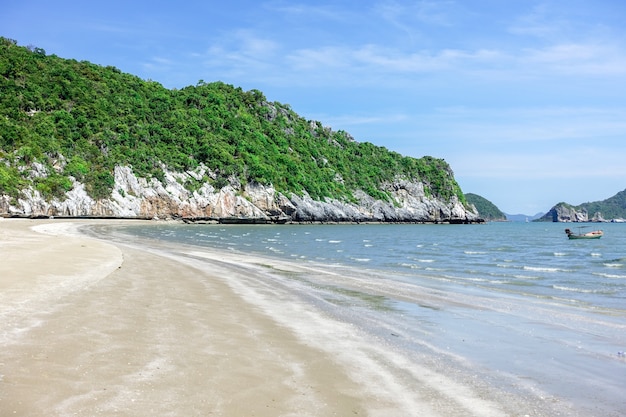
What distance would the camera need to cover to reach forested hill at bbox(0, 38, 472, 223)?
333 feet

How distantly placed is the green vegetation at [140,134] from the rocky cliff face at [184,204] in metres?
2.07

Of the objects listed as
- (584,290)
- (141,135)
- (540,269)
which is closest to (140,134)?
(141,135)

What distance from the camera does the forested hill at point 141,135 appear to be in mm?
101562

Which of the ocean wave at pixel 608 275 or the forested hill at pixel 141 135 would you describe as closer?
the ocean wave at pixel 608 275

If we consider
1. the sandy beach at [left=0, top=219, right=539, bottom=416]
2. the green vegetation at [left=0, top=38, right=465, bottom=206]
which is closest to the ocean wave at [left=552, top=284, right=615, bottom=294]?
the sandy beach at [left=0, top=219, right=539, bottom=416]

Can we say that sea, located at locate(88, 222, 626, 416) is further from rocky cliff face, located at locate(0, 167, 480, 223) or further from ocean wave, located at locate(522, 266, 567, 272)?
rocky cliff face, located at locate(0, 167, 480, 223)

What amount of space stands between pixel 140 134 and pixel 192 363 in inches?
5085

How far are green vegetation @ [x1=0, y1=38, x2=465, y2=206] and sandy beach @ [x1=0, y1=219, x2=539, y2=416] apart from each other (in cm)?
8569

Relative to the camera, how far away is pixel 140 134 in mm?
128125

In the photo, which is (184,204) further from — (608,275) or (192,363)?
(192,363)

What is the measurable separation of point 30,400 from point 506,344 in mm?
9334

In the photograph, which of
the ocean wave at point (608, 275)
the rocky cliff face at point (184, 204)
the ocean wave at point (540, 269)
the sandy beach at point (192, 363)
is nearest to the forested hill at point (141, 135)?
the rocky cliff face at point (184, 204)

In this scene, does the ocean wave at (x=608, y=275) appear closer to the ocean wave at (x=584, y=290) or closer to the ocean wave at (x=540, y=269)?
the ocean wave at (x=540, y=269)

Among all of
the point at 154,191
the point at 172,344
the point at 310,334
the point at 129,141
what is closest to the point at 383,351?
the point at 310,334
